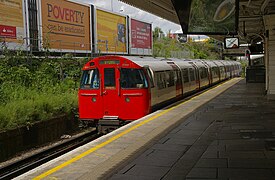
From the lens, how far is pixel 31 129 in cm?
1170

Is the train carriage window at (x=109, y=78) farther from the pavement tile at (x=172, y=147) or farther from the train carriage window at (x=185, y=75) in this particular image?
the train carriage window at (x=185, y=75)

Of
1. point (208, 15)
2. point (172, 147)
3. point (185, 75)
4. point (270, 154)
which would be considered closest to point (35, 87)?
point (185, 75)

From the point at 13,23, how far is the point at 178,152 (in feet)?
55.1

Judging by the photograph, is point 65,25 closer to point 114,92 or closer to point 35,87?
point 35,87

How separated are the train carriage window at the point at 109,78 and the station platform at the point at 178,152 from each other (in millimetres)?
1617

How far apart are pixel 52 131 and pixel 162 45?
139 ft

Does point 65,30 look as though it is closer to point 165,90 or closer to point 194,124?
point 165,90

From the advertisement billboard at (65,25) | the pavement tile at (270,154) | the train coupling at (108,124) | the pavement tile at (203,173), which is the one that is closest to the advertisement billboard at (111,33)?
the advertisement billboard at (65,25)

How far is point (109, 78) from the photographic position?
38.4 ft

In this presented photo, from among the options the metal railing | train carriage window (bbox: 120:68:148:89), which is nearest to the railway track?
train carriage window (bbox: 120:68:148:89)

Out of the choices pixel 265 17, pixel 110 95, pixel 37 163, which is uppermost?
pixel 265 17

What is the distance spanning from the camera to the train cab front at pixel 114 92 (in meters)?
11.4

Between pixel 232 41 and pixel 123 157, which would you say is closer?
pixel 123 157

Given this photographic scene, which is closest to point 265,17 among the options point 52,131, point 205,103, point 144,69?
point 205,103
